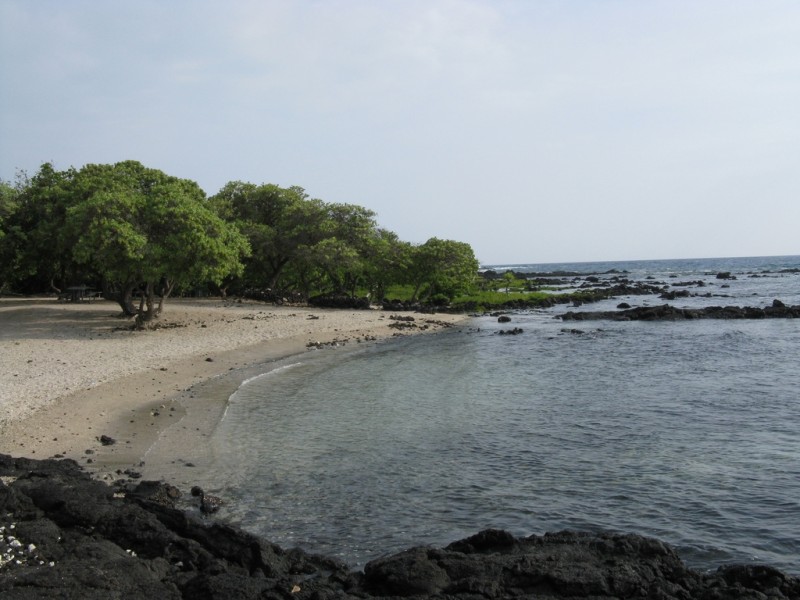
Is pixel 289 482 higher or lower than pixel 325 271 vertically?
lower

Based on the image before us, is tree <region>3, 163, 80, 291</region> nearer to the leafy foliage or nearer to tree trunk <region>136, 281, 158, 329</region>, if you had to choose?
the leafy foliage

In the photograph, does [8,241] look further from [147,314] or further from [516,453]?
[516,453]

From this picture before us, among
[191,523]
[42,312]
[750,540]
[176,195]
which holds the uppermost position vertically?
[176,195]

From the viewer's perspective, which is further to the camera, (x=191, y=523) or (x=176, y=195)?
(x=176, y=195)

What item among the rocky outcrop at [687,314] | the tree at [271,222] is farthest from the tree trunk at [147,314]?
the rocky outcrop at [687,314]

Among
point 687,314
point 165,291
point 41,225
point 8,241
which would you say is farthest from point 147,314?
point 687,314

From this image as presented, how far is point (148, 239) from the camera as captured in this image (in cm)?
3136

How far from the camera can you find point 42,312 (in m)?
37.0

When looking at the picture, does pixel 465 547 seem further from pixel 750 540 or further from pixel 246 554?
pixel 750 540

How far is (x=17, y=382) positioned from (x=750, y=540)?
19.6 metres

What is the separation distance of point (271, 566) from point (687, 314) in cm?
4842

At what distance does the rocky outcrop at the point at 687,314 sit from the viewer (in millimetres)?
49500

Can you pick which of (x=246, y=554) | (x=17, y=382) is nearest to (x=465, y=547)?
(x=246, y=554)

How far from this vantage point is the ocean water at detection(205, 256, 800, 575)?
10570 millimetres
